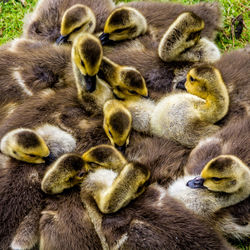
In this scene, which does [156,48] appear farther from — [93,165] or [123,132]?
[93,165]

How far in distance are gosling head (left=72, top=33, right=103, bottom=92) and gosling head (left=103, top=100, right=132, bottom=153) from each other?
0.67 feet

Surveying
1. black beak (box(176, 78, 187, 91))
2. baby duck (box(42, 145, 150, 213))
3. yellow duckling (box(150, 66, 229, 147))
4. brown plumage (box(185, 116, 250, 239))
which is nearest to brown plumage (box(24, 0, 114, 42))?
black beak (box(176, 78, 187, 91))

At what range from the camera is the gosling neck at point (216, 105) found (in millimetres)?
2246

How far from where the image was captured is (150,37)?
276cm

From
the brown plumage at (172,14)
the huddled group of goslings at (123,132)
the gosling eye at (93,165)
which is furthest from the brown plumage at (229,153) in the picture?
the brown plumage at (172,14)

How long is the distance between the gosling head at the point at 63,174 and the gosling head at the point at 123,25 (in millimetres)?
880

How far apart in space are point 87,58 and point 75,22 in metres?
0.48

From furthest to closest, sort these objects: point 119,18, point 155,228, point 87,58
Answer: point 119,18 → point 87,58 → point 155,228

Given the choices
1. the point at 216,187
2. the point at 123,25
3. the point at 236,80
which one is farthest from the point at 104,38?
the point at 216,187

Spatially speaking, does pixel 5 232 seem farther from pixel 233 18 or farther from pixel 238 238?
pixel 233 18

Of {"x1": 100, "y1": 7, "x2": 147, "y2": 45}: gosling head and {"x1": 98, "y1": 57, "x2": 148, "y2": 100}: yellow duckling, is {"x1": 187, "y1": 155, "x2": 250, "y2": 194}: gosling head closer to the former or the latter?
{"x1": 98, "y1": 57, "x2": 148, "y2": 100}: yellow duckling

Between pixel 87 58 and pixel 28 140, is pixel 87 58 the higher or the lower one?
the higher one

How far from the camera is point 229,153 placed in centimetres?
208

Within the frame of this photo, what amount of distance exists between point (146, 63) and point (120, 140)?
57 cm
